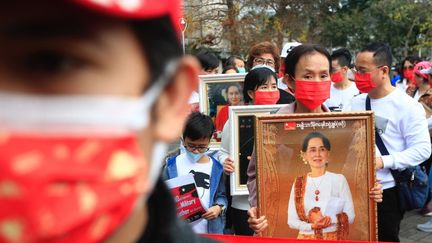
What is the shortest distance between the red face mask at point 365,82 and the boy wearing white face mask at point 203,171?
1129 millimetres

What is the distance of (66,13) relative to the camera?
94 cm

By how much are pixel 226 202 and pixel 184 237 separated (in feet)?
8.03

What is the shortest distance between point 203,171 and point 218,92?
1.71 meters

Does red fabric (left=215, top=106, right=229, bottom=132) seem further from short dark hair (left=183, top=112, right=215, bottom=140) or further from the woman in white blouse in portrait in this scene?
the woman in white blouse in portrait

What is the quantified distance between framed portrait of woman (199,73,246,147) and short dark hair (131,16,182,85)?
13.5ft

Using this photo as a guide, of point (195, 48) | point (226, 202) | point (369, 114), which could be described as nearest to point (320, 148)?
point (369, 114)

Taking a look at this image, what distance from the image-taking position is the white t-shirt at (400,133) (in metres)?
3.59

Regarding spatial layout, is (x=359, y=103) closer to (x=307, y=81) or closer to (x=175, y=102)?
(x=307, y=81)

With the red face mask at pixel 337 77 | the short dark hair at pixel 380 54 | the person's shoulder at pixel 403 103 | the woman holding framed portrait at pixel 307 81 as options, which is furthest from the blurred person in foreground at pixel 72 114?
the red face mask at pixel 337 77

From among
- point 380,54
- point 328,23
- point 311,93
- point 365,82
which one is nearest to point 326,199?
point 311,93

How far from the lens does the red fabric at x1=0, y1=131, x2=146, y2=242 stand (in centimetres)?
89

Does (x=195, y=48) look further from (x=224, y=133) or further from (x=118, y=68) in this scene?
(x=118, y=68)

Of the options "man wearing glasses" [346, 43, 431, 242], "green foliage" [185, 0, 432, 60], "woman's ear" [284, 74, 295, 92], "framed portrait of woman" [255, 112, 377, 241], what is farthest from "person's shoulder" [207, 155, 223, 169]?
"green foliage" [185, 0, 432, 60]

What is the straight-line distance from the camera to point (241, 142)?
12.4 feet
